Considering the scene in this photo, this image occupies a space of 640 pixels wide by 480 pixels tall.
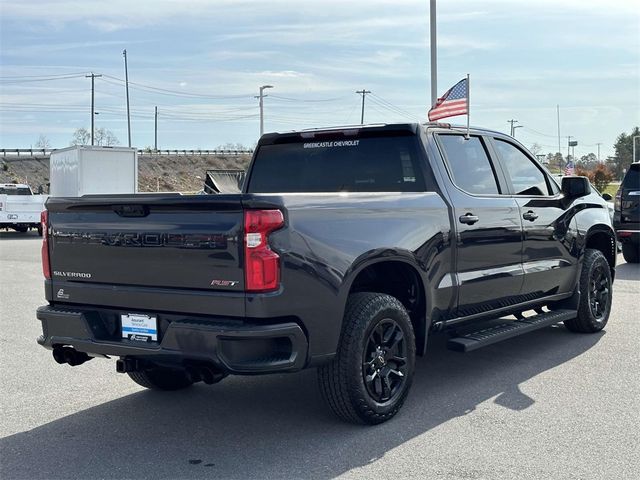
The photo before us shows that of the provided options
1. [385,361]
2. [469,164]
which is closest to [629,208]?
[469,164]

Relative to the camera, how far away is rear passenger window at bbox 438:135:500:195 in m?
5.83

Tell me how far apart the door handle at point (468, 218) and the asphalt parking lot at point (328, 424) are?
125 centimetres

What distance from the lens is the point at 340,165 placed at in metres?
5.95

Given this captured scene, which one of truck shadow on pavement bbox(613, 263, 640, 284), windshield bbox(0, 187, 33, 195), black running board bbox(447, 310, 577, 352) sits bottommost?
truck shadow on pavement bbox(613, 263, 640, 284)

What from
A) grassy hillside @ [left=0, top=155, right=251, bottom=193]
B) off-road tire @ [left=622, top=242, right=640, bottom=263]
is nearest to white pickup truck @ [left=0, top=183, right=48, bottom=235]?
off-road tire @ [left=622, top=242, right=640, bottom=263]

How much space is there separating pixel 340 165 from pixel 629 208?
9.33 metres

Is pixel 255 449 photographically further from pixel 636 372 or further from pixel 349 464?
pixel 636 372

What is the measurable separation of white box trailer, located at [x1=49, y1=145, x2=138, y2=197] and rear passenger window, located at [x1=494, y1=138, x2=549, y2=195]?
834 inches

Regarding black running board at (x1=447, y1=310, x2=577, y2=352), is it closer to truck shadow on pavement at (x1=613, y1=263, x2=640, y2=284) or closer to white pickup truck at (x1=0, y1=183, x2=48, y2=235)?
truck shadow on pavement at (x1=613, y1=263, x2=640, y2=284)

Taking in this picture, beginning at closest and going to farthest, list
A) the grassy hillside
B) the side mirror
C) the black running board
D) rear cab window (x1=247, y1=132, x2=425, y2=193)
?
the black running board → rear cab window (x1=247, y1=132, x2=425, y2=193) → the side mirror → the grassy hillside

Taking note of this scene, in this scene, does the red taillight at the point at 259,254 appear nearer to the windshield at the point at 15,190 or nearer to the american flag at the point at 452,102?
the american flag at the point at 452,102

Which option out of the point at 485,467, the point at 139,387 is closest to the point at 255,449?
the point at 485,467

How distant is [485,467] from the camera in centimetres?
406

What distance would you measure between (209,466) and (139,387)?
1.86 metres
